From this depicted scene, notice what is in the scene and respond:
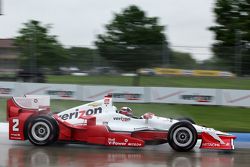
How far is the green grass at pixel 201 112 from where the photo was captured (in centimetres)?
1238

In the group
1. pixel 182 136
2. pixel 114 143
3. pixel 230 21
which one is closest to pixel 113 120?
pixel 114 143

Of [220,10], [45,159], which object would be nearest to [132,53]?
[45,159]

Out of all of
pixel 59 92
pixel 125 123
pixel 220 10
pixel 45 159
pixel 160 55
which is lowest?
pixel 45 159

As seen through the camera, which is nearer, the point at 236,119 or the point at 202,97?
the point at 236,119

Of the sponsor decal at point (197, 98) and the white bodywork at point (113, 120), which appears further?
the sponsor decal at point (197, 98)

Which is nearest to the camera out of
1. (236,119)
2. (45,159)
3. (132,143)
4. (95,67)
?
(45,159)

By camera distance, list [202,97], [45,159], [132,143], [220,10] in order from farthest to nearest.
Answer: [220,10], [202,97], [132,143], [45,159]

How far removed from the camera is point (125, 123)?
8.36 m

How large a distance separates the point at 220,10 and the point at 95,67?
24309mm

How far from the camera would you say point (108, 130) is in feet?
26.9

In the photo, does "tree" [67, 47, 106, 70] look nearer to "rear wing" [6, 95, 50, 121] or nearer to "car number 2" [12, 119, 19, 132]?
"rear wing" [6, 95, 50, 121]

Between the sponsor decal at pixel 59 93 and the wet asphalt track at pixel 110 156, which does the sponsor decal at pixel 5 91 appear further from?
the wet asphalt track at pixel 110 156

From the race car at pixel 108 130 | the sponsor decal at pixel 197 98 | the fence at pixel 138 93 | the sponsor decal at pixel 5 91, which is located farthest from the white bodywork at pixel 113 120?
the sponsor decal at pixel 5 91

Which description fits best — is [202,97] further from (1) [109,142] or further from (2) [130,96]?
(1) [109,142]
